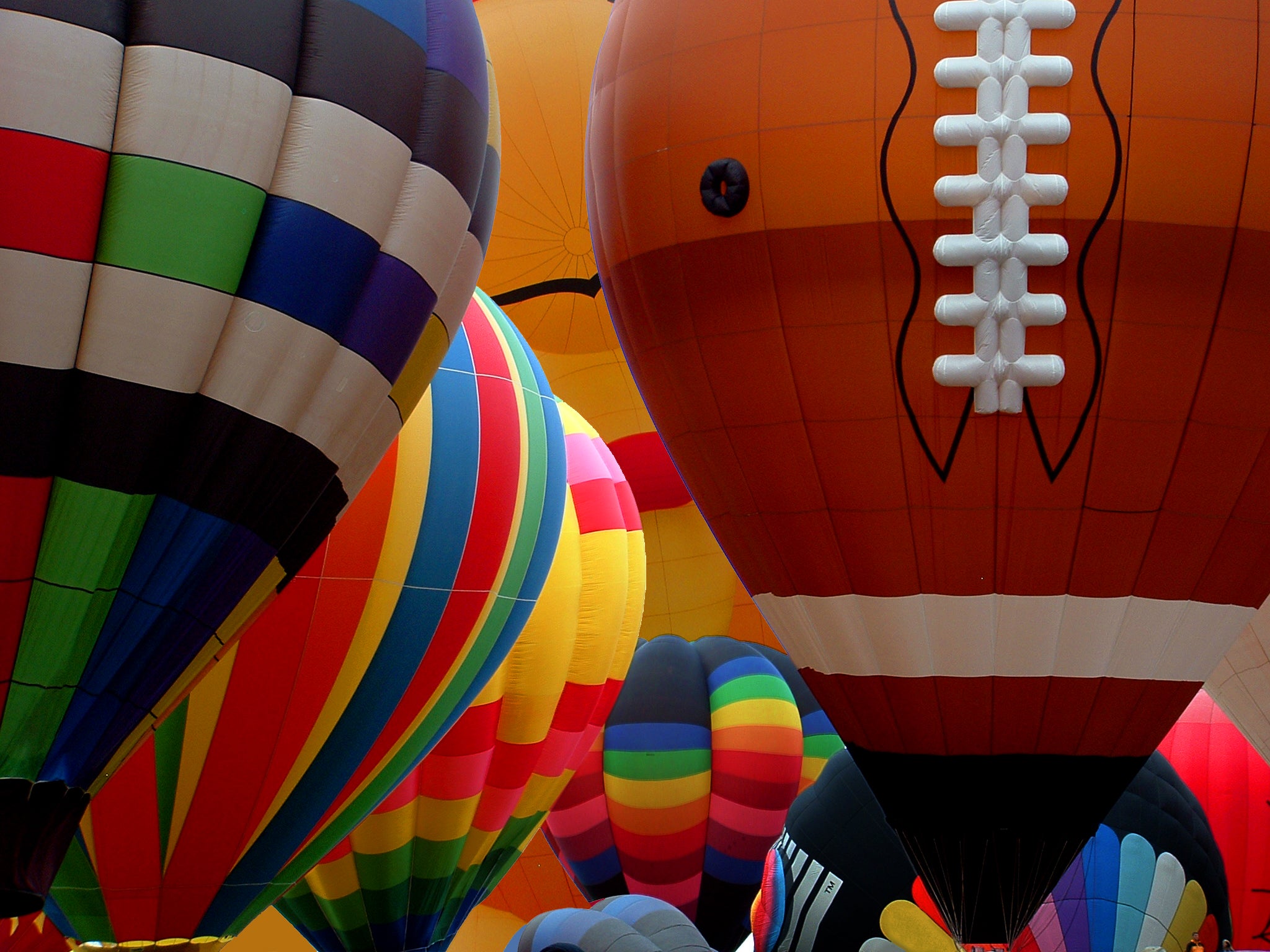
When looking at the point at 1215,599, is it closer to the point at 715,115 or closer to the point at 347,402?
the point at 715,115

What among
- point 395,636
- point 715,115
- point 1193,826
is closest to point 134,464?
point 395,636

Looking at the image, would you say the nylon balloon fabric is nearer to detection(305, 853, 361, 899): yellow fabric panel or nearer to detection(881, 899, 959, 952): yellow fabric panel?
detection(881, 899, 959, 952): yellow fabric panel

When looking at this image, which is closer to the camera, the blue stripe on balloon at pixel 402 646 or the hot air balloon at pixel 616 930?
the blue stripe on balloon at pixel 402 646

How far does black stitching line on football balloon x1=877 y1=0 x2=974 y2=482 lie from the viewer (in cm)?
420

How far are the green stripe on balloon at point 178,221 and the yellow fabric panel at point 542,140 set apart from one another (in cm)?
546

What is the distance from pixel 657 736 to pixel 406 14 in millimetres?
4765

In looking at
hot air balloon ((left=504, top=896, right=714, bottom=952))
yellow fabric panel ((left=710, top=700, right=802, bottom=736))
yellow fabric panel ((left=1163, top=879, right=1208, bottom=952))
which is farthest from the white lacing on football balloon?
yellow fabric panel ((left=710, top=700, right=802, bottom=736))

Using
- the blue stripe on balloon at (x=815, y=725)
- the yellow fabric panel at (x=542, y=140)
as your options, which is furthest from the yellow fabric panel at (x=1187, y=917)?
the yellow fabric panel at (x=542, y=140)

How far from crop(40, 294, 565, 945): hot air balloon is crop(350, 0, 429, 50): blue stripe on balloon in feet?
4.97

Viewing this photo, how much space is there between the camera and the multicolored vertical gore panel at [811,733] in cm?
825

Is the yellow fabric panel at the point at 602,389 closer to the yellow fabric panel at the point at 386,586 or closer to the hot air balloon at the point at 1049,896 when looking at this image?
the hot air balloon at the point at 1049,896

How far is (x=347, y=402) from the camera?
125 inches

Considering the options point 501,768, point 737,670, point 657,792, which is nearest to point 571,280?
point 737,670

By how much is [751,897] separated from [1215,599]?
11.9 feet
